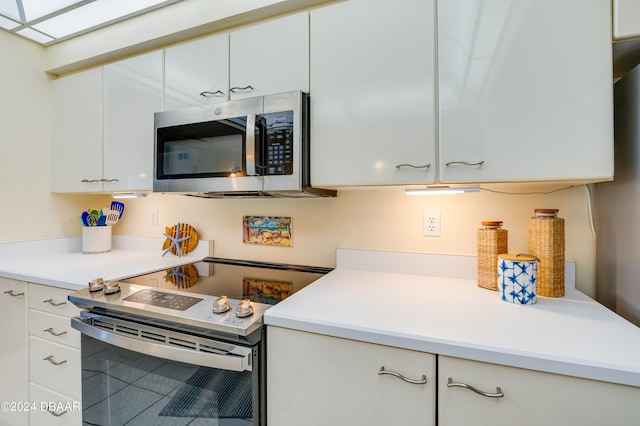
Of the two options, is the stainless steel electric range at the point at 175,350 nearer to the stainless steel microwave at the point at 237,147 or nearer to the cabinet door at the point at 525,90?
the stainless steel microwave at the point at 237,147

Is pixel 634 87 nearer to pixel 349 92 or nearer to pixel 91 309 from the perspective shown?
pixel 349 92

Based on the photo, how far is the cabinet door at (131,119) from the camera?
61.2 inches

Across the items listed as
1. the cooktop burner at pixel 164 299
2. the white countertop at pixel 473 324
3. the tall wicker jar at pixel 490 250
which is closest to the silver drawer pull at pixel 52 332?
the cooktop burner at pixel 164 299

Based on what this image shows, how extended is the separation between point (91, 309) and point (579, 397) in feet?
5.13

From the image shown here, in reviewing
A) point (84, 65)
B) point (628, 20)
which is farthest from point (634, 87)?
point (84, 65)

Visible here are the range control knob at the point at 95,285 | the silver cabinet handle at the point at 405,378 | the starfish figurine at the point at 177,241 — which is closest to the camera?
the silver cabinet handle at the point at 405,378

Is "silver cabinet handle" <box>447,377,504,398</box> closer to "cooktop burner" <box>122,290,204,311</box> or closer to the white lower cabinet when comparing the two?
"cooktop burner" <box>122,290,204,311</box>

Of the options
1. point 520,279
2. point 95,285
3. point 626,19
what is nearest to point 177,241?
point 95,285

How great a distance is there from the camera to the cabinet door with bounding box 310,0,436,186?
1.03 meters

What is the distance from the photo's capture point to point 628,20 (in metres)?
0.83

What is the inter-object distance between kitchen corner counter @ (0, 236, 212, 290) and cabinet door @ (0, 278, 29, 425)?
0.29 feet

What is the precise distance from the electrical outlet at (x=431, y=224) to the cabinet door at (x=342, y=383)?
2.35 feet

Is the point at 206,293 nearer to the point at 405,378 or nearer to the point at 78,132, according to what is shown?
the point at 405,378

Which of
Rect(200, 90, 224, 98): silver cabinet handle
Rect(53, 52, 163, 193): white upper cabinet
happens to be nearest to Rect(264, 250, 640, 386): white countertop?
Rect(200, 90, 224, 98): silver cabinet handle
